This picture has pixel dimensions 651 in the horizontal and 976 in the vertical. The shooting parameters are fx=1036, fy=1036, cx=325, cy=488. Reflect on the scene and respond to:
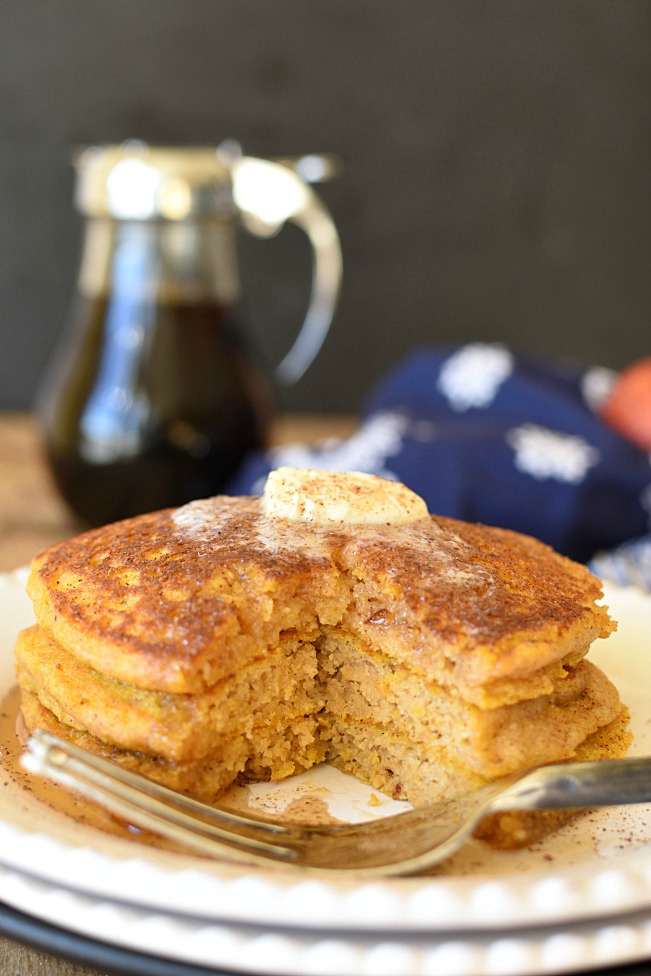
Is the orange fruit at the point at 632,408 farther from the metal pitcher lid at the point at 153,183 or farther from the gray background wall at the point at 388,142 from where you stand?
the metal pitcher lid at the point at 153,183

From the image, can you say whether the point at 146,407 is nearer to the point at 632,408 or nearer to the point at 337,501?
the point at 337,501

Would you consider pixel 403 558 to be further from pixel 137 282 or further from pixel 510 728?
pixel 137 282

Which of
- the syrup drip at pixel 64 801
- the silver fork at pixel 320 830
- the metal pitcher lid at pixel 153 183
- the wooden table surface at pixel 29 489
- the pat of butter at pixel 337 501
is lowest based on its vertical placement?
the wooden table surface at pixel 29 489

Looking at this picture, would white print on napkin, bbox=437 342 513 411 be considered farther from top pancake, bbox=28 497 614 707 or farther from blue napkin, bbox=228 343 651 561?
top pancake, bbox=28 497 614 707

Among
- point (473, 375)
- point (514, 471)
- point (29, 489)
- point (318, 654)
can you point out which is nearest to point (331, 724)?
point (318, 654)

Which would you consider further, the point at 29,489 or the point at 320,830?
the point at 29,489

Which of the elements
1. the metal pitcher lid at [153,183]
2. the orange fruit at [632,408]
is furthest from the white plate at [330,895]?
the orange fruit at [632,408]

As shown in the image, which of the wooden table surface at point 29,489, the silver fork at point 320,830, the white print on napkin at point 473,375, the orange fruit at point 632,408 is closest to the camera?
the silver fork at point 320,830
